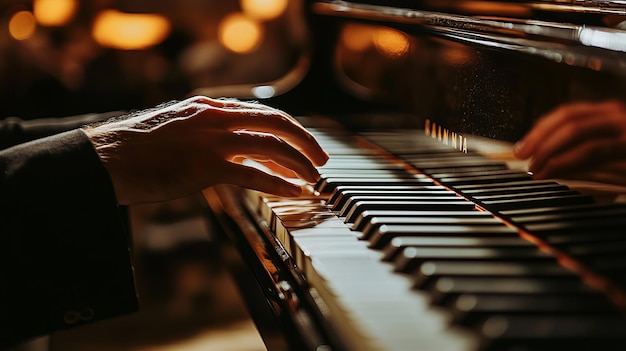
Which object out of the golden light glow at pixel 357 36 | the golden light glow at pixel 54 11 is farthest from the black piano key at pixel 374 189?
the golden light glow at pixel 54 11

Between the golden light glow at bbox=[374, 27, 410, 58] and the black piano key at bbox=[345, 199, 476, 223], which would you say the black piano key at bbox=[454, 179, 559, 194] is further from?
the golden light glow at bbox=[374, 27, 410, 58]

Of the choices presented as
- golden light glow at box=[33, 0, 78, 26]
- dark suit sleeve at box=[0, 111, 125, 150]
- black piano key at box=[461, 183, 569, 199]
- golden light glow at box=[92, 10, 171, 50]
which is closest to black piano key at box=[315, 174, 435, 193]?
black piano key at box=[461, 183, 569, 199]

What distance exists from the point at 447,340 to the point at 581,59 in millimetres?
343

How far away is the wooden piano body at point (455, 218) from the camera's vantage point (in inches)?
23.4

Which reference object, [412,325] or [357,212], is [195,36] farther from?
[412,325]

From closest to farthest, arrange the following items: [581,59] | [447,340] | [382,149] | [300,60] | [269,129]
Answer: [447,340]
[581,59]
[269,129]
[382,149]
[300,60]

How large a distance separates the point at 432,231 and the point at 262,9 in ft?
14.1

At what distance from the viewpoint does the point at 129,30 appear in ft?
14.6

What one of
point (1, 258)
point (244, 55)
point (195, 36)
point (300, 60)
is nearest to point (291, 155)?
point (1, 258)

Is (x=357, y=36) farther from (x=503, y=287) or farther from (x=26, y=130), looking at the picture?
(x=503, y=287)

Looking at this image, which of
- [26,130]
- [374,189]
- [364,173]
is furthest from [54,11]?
[374,189]

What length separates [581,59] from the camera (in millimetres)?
720

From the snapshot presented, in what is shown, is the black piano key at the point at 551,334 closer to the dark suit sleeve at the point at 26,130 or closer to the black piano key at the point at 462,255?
the black piano key at the point at 462,255

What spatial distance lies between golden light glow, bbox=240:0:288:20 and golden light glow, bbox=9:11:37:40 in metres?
1.38
